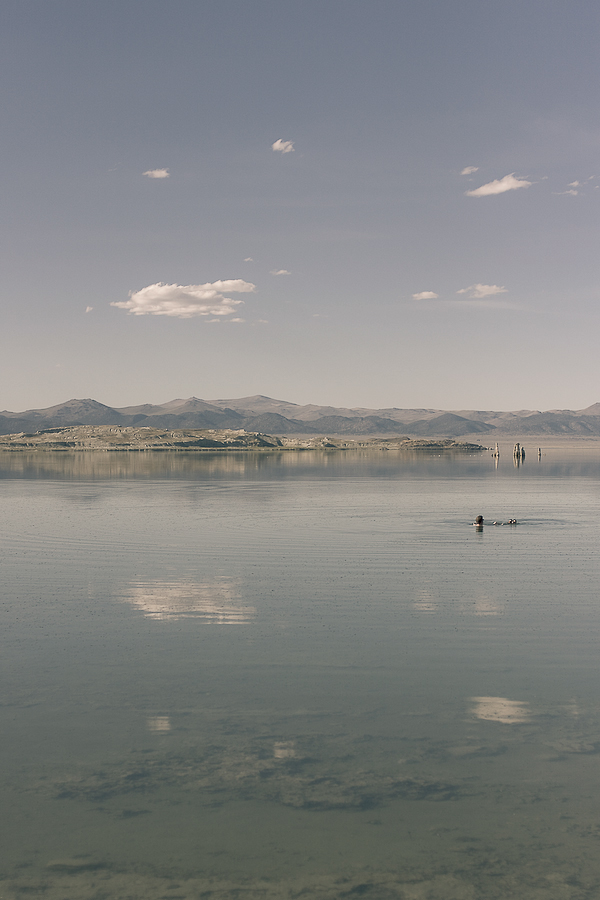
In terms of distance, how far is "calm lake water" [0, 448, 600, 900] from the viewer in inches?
607

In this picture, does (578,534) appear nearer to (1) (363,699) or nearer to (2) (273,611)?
(2) (273,611)

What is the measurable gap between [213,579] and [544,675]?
24539 millimetres

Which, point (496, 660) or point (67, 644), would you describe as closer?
point (496, 660)

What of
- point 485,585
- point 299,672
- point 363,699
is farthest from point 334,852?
point 485,585

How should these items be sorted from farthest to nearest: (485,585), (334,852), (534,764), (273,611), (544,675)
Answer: (485,585) < (273,611) < (544,675) < (534,764) < (334,852)

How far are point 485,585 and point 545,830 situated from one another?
27.4m

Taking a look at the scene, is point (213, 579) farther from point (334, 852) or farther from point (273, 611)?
point (334, 852)

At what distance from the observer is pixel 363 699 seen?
24.4 meters

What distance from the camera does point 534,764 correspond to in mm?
19516

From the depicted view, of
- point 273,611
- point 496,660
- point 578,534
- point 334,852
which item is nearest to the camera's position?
point 334,852

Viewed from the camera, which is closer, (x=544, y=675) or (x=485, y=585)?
(x=544, y=675)

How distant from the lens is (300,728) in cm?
2189

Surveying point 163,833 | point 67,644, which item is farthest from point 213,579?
point 163,833

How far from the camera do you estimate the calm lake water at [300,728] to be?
50.6ft
